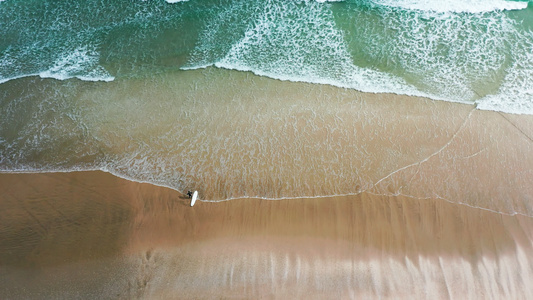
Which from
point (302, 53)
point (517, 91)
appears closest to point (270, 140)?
point (302, 53)

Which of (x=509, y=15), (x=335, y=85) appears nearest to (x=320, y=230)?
(x=335, y=85)

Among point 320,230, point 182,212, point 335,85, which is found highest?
point 335,85

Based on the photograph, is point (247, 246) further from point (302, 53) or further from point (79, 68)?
point (79, 68)

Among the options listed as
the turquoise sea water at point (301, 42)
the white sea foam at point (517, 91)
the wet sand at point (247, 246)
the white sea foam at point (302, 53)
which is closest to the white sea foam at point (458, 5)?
the turquoise sea water at point (301, 42)

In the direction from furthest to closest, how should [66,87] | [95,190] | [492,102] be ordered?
1. [66,87]
2. [492,102]
3. [95,190]

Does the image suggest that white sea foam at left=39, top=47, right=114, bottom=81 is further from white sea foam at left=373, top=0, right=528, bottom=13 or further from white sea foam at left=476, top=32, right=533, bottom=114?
white sea foam at left=476, top=32, right=533, bottom=114

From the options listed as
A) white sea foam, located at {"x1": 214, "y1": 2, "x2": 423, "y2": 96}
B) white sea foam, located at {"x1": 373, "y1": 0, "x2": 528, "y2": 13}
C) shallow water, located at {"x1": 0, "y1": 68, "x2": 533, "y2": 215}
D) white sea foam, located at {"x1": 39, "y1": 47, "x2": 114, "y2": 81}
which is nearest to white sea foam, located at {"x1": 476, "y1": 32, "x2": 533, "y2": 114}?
shallow water, located at {"x1": 0, "y1": 68, "x2": 533, "y2": 215}

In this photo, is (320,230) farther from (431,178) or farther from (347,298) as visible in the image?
(431,178)
